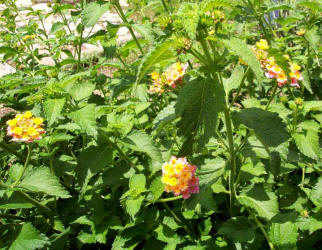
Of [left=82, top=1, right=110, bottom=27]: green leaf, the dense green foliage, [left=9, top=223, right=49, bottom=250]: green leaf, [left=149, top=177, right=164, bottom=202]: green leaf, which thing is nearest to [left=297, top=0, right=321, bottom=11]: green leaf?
the dense green foliage

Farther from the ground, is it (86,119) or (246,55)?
(246,55)

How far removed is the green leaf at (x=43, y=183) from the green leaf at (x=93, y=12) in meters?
0.91

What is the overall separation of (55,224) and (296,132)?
147 cm

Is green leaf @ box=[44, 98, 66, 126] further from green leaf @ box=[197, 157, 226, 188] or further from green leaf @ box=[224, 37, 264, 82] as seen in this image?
green leaf @ box=[224, 37, 264, 82]

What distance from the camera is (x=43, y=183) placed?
1.48m

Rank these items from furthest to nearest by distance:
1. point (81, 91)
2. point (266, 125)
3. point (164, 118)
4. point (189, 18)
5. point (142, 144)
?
point (81, 91), point (142, 144), point (164, 118), point (266, 125), point (189, 18)

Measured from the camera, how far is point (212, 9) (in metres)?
1.05

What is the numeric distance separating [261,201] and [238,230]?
0.17 m

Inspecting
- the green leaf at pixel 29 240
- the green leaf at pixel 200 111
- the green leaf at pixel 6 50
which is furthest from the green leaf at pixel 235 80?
the green leaf at pixel 6 50

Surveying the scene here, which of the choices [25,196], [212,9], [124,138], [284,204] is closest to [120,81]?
[124,138]

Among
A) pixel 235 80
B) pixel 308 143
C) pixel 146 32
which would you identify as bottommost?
pixel 308 143

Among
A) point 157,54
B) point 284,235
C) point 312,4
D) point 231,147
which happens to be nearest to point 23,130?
point 157,54

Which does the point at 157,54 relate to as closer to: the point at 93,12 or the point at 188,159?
the point at 188,159

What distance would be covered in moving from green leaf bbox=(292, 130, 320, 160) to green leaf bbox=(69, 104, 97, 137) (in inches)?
40.3
